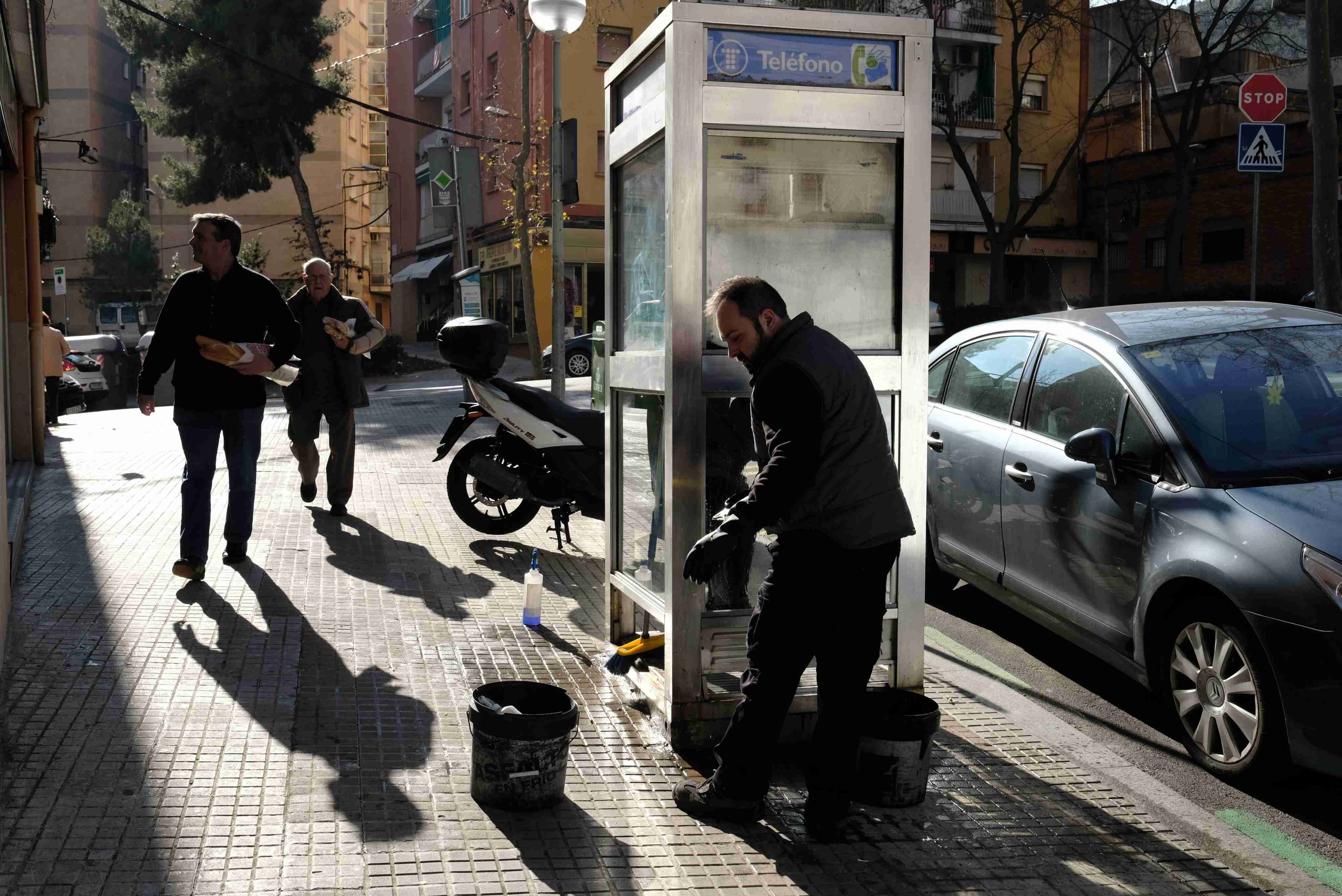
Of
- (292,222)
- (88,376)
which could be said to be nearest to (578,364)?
(88,376)

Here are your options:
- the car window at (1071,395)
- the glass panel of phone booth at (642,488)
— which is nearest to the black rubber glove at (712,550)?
the glass panel of phone booth at (642,488)

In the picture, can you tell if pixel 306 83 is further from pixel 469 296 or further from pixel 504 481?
pixel 504 481

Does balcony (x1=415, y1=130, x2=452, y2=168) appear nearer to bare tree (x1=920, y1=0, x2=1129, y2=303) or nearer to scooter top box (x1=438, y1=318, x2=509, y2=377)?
bare tree (x1=920, y1=0, x2=1129, y2=303)

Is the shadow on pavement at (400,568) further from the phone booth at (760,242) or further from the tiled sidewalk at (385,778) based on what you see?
the phone booth at (760,242)

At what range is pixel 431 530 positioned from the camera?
29.0 feet

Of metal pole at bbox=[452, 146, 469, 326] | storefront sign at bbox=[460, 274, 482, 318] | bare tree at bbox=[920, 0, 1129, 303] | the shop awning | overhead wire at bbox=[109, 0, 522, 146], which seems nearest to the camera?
metal pole at bbox=[452, 146, 469, 326]

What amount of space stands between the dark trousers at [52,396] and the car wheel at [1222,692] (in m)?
16.1

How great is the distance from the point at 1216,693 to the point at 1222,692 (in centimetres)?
4

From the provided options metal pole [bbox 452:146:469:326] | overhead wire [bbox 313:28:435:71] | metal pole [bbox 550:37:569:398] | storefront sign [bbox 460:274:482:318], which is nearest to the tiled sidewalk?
metal pole [bbox 550:37:569:398]

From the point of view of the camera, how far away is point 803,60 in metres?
4.58

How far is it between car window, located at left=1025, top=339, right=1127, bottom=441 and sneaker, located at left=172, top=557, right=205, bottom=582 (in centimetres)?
425

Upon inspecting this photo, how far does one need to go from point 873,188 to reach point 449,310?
44.3 m

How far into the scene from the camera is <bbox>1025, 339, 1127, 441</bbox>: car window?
563 centimetres

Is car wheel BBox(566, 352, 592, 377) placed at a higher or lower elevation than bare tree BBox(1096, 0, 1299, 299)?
lower
